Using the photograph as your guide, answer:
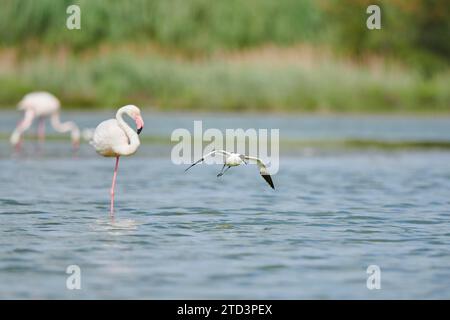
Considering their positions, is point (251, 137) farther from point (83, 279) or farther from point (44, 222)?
point (83, 279)

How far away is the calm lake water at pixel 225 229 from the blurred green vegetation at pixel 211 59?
11.8 meters

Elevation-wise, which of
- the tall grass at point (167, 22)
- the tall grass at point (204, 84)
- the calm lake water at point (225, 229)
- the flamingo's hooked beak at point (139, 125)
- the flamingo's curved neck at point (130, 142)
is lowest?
the calm lake water at point (225, 229)

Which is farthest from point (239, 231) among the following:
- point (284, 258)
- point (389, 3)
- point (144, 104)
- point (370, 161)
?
point (389, 3)

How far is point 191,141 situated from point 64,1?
39.5 feet

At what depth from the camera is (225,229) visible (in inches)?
455

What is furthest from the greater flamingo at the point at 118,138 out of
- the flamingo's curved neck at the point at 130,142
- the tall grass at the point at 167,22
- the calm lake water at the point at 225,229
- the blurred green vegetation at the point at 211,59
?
the tall grass at the point at 167,22

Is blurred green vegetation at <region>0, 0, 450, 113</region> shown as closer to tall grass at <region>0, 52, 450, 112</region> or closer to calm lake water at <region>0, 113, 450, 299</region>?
tall grass at <region>0, 52, 450, 112</region>

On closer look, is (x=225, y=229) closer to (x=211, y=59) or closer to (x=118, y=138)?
(x=118, y=138)

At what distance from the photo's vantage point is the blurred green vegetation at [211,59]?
3253 centimetres

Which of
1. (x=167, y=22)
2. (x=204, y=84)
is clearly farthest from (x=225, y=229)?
(x=167, y=22)

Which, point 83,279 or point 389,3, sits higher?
point 389,3

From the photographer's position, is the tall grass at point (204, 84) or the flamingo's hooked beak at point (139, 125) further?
the tall grass at point (204, 84)

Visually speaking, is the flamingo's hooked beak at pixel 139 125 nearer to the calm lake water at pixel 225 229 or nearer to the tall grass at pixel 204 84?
the calm lake water at pixel 225 229

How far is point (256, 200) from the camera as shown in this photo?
14586 mm
